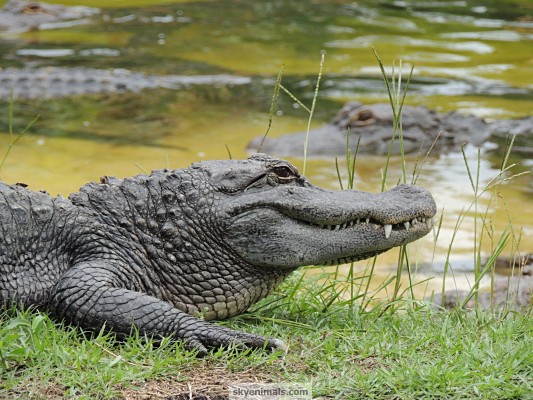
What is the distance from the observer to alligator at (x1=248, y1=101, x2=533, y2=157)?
35.0ft

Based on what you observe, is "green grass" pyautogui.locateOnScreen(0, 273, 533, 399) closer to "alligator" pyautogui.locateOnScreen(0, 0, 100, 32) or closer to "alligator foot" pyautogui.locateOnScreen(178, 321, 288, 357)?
"alligator foot" pyautogui.locateOnScreen(178, 321, 288, 357)

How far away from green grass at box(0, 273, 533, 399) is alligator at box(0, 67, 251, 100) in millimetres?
9977

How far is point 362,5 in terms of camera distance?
69.4 ft

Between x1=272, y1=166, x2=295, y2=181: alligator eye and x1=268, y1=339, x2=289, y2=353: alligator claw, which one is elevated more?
x1=272, y1=166, x2=295, y2=181: alligator eye

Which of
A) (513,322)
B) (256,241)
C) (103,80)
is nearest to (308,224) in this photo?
(256,241)

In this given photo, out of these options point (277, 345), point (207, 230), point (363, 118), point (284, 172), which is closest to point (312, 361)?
point (277, 345)

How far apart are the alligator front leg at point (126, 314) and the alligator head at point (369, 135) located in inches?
260

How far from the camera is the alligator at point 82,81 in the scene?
533 inches

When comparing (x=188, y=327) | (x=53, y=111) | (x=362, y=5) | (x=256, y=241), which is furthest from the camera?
(x=362, y=5)

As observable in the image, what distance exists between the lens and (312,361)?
12.3 feet

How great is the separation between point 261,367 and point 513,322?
1.34 m

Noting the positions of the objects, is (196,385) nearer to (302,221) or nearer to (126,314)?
(126,314)

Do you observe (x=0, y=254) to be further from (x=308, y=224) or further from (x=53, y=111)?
(x=53, y=111)

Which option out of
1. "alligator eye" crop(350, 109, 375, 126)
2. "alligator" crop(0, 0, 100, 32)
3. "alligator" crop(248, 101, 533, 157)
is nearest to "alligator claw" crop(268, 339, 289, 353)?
"alligator" crop(248, 101, 533, 157)
